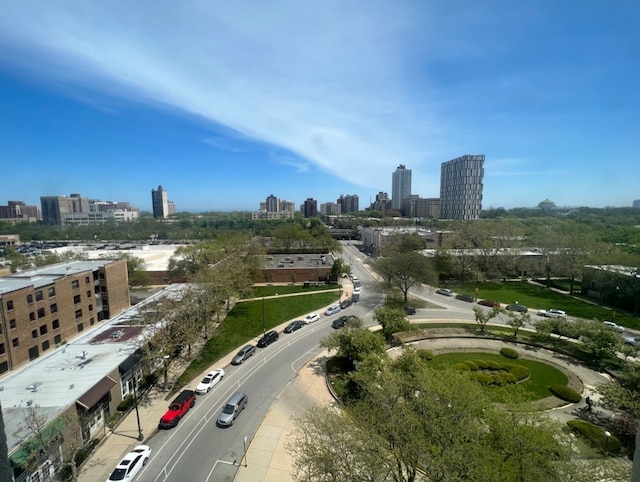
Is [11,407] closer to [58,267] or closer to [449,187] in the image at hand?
[58,267]

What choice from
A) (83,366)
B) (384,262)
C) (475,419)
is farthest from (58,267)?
(475,419)

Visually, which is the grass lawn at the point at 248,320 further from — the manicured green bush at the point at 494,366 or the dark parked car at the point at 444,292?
the manicured green bush at the point at 494,366

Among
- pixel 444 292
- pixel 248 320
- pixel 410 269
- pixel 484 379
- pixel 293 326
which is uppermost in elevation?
pixel 410 269

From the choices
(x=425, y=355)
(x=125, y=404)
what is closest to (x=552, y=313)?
(x=425, y=355)

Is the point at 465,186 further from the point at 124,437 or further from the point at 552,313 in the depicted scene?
the point at 124,437

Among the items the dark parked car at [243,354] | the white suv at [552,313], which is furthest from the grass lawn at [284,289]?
the white suv at [552,313]

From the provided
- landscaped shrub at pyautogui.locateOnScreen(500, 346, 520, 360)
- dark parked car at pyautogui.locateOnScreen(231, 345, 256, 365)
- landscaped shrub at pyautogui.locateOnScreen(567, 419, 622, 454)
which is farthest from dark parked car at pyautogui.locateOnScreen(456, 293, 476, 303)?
dark parked car at pyautogui.locateOnScreen(231, 345, 256, 365)
